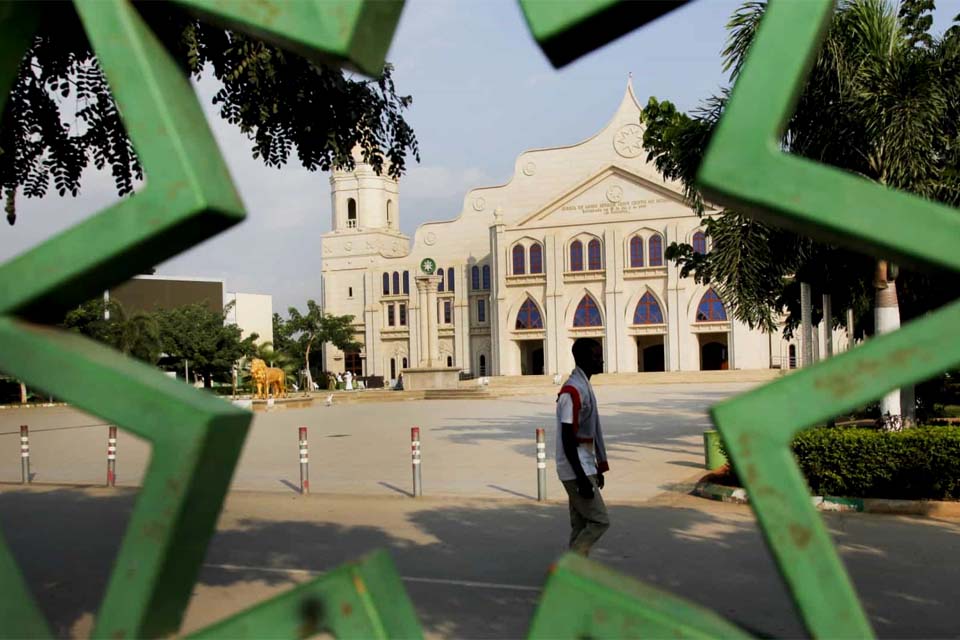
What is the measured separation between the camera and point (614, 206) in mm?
58062

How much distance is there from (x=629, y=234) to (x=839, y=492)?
48.2 m

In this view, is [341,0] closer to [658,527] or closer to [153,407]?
[153,407]

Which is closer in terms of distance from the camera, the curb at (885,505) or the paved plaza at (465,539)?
the paved plaza at (465,539)

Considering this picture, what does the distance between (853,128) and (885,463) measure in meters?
4.14

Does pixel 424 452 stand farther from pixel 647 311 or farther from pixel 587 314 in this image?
pixel 587 314

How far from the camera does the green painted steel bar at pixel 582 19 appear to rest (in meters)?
2.16

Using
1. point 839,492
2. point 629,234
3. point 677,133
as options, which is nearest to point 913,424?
point 839,492

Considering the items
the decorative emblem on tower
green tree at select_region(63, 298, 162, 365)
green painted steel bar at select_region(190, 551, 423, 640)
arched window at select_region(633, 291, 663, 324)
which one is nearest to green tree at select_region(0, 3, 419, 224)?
green painted steel bar at select_region(190, 551, 423, 640)

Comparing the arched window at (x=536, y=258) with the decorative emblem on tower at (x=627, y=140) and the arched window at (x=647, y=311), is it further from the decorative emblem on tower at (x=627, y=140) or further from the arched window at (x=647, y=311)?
the decorative emblem on tower at (x=627, y=140)

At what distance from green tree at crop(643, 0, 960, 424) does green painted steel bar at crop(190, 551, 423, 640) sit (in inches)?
386

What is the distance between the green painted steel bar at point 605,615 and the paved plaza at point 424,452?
9.12 metres

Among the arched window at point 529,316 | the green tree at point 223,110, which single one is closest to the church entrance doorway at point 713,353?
the arched window at point 529,316

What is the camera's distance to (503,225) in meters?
61.1

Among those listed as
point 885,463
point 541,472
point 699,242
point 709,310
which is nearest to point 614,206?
point 699,242
